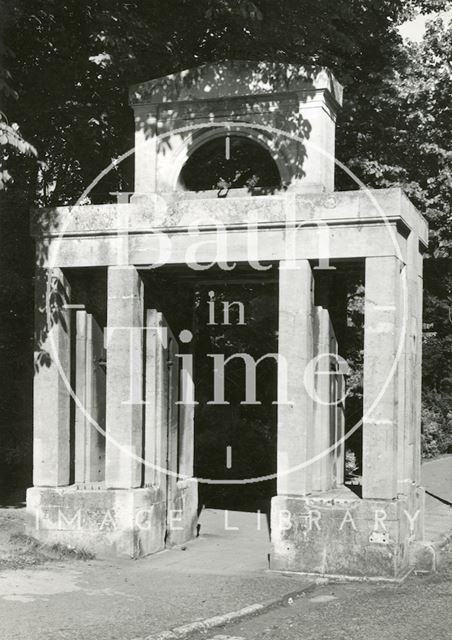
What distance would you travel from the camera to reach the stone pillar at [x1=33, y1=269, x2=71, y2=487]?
1123 cm

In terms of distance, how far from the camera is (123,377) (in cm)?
1111

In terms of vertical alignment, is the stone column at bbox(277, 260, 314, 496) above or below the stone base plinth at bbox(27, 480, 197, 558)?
above

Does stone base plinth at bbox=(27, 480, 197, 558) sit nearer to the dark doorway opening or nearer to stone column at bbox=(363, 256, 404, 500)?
stone column at bbox=(363, 256, 404, 500)

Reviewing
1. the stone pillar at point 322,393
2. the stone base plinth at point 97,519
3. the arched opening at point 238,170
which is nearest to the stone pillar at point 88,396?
the stone base plinth at point 97,519

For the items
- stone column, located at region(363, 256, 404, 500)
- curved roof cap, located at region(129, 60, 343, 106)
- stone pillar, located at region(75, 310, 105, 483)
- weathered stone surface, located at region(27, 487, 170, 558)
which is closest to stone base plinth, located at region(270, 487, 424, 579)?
stone column, located at region(363, 256, 404, 500)

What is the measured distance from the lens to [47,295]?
1144 centimetres

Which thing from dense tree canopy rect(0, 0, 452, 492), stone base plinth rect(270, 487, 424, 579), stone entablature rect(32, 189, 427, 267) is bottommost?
stone base plinth rect(270, 487, 424, 579)

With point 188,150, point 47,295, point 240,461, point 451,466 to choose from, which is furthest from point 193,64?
point 451,466

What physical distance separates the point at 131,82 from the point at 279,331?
19.3 feet

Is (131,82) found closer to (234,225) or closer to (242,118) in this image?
(242,118)

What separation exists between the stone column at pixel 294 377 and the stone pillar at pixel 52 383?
8.73ft

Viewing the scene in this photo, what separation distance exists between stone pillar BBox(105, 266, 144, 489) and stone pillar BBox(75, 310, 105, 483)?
596mm

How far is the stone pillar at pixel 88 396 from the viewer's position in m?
11.6

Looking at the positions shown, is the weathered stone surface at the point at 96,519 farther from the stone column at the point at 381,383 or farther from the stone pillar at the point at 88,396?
the stone column at the point at 381,383
